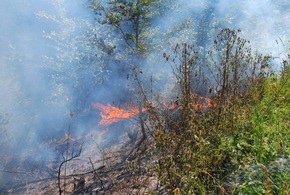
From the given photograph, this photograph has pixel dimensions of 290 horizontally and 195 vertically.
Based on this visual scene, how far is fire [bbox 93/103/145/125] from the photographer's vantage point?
296 inches

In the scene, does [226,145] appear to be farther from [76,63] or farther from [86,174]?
[76,63]

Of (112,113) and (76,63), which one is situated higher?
(76,63)

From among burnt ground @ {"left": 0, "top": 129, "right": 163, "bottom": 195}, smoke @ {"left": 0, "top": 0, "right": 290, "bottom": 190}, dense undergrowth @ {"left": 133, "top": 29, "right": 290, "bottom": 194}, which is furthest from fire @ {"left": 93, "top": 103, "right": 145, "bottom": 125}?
dense undergrowth @ {"left": 133, "top": 29, "right": 290, "bottom": 194}

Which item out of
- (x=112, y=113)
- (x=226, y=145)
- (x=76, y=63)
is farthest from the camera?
(x=76, y=63)

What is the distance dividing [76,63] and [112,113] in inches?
75.5

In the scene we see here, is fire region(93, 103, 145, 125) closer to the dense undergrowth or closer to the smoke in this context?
the smoke

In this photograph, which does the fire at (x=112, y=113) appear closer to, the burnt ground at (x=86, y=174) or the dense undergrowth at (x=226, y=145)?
Answer: the burnt ground at (x=86, y=174)

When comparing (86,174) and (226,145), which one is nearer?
(226,145)

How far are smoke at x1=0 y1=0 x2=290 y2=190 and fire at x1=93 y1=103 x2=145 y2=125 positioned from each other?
0.75ft

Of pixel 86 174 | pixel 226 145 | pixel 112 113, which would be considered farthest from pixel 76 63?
pixel 226 145

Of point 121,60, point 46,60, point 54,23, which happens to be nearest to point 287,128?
point 121,60

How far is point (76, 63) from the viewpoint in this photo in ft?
26.7

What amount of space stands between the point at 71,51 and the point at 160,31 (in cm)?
287

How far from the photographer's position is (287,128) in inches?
118
